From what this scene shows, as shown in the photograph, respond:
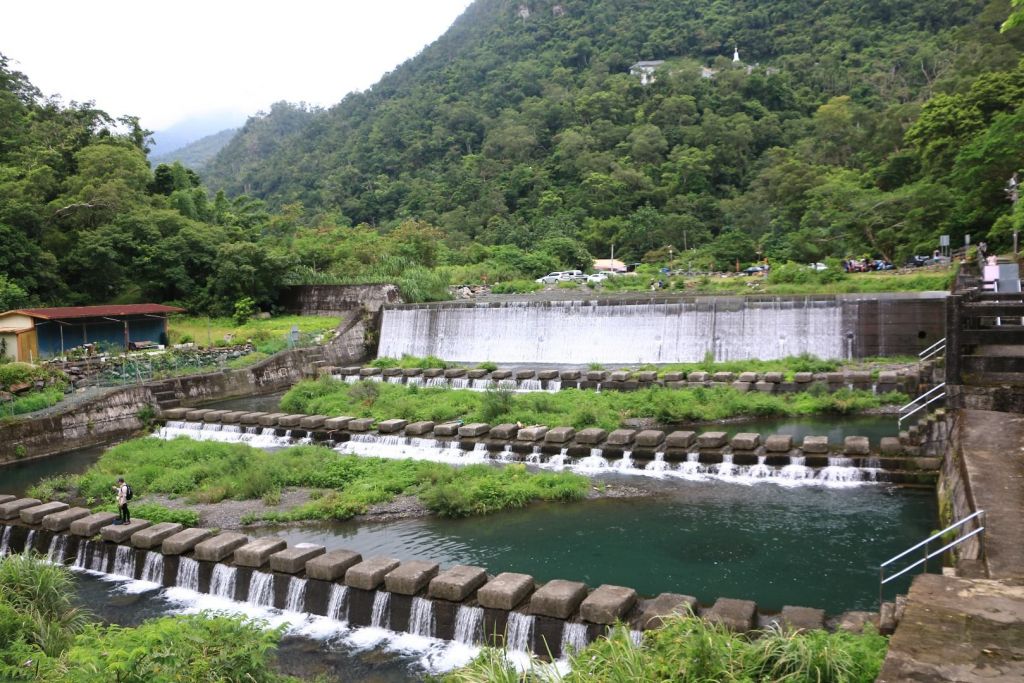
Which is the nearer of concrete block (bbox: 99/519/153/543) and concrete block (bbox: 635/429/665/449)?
concrete block (bbox: 99/519/153/543)

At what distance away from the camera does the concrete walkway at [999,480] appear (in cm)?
608

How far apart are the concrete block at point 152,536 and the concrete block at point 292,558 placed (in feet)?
7.04

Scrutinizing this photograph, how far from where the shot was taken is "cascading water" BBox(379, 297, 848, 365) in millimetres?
21609

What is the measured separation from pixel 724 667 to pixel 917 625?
137cm

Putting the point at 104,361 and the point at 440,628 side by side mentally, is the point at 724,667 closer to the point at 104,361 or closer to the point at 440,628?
the point at 440,628

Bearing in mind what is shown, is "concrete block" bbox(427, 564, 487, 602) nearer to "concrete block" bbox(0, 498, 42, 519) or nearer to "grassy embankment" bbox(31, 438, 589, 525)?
"grassy embankment" bbox(31, 438, 589, 525)

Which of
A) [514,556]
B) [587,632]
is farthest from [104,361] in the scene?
[587,632]

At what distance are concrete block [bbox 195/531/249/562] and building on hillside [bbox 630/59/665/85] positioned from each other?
236 feet

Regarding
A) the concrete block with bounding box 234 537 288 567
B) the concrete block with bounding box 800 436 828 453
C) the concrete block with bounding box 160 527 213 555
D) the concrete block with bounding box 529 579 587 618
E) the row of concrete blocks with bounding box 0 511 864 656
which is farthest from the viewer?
the concrete block with bounding box 800 436 828 453

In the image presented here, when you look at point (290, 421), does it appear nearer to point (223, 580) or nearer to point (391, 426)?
point (391, 426)

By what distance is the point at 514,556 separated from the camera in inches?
386

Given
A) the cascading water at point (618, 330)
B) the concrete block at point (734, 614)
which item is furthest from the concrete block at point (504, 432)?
the cascading water at point (618, 330)

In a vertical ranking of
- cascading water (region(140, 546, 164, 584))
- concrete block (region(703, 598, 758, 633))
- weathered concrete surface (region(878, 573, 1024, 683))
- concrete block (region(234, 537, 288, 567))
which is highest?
weathered concrete surface (region(878, 573, 1024, 683))

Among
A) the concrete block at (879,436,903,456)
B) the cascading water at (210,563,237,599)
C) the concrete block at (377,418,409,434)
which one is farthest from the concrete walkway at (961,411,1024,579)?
the concrete block at (377,418,409,434)
